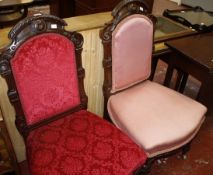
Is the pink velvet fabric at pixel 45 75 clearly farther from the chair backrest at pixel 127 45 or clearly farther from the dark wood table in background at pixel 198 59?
the dark wood table in background at pixel 198 59

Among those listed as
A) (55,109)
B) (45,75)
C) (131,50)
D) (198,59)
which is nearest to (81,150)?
(55,109)

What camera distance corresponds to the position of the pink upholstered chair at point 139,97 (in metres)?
1.21

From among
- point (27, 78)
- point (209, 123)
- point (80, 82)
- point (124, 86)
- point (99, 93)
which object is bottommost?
point (209, 123)

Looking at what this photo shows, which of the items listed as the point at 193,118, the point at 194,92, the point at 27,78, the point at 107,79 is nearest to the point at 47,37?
the point at 27,78

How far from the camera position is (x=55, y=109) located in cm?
120

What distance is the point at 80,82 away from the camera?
4.08 ft

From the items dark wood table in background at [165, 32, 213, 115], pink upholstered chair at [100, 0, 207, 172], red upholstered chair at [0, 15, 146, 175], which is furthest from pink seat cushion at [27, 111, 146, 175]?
dark wood table in background at [165, 32, 213, 115]

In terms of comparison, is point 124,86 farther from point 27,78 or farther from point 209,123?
point 209,123

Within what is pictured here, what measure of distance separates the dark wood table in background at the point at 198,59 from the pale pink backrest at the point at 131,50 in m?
0.26

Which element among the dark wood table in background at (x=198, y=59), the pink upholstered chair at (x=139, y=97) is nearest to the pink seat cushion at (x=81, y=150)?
the pink upholstered chair at (x=139, y=97)

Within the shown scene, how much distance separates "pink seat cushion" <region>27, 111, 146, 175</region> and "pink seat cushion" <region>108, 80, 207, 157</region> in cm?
9

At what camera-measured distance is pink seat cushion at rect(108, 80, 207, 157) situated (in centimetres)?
119

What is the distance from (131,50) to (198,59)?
444mm

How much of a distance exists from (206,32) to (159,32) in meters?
0.36
